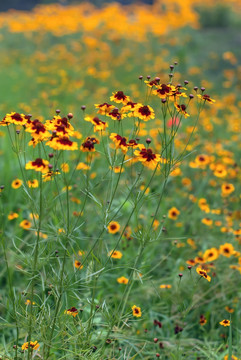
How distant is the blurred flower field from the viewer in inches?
55.1

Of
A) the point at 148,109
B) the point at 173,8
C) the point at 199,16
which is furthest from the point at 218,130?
the point at 173,8

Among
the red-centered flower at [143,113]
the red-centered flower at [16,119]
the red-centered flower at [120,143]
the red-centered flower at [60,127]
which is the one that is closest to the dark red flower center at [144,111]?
the red-centered flower at [143,113]

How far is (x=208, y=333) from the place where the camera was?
84.0 inches

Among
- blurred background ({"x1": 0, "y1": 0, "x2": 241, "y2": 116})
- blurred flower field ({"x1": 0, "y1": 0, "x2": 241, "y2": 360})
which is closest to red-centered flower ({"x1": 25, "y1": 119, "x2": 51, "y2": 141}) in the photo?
blurred flower field ({"x1": 0, "y1": 0, "x2": 241, "y2": 360})

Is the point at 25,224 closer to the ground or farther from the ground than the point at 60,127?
closer to the ground

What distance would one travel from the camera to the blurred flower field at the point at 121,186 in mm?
1399

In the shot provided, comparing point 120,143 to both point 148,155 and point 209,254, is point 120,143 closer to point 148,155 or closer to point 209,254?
point 148,155

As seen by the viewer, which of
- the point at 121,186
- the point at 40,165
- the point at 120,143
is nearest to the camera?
the point at 40,165

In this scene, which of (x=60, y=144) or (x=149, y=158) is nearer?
(x=60, y=144)

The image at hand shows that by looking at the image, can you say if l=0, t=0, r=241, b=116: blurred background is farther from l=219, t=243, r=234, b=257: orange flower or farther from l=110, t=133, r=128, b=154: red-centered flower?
l=110, t=133, r=128, b=154: red-centered flower

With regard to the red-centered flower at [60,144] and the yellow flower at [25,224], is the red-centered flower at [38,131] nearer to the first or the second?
the red-centered flower at [60,144]

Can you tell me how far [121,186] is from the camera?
313cm

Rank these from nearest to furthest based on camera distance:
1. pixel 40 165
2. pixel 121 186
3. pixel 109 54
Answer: pixel 40 165 < pixel 121 186 < pixel 109 54

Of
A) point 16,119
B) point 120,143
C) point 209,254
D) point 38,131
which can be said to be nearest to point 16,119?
point 16,119
